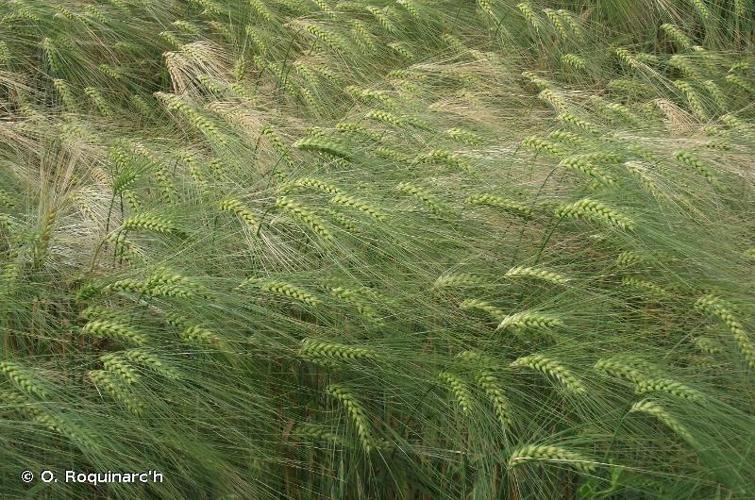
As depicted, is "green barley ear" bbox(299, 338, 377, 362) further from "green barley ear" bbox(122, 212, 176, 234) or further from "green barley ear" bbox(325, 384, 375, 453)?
"green barley ear" bbox(122, 212, 176, 234)

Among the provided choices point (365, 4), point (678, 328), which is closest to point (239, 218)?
point (678, 328)

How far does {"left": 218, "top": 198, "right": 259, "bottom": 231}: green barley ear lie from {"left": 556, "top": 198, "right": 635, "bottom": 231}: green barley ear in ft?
2.31

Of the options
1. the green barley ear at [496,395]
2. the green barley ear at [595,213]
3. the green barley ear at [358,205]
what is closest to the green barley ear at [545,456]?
the green barley ear at [496,395]

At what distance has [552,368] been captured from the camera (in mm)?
1945

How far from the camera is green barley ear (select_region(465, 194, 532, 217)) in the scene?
2287 millimetres

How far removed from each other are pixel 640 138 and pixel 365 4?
5.53 ft

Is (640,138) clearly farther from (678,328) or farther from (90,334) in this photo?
(90,334)

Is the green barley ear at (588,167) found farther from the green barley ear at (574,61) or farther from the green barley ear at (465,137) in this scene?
the green barley ear at (574,61)

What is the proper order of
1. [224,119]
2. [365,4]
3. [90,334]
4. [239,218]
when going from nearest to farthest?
[90,334], [239,218], [224,119], [365,4]

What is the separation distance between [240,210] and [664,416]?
1.07 meters

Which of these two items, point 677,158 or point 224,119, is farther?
point 224,119

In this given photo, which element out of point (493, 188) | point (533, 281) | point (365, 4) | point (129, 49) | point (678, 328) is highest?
point (129, 49)

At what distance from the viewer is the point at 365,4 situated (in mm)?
3879

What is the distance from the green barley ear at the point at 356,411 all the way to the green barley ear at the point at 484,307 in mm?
315
